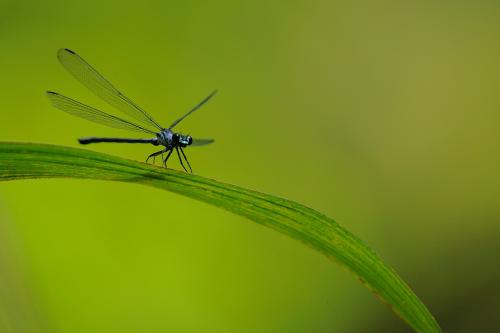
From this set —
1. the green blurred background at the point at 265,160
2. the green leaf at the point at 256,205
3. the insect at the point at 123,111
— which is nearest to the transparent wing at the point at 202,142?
the insect at the point at 123,111

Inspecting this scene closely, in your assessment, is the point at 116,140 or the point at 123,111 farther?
the point at 123,111

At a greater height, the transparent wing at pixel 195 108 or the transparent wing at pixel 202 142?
the transparent wing at pixel 195 108

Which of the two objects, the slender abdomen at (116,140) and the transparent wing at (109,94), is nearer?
the slender abdomen at (116,140)

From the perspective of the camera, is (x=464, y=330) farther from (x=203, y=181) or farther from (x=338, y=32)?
(x=203, y=181)

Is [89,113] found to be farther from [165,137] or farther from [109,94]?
[165,137]

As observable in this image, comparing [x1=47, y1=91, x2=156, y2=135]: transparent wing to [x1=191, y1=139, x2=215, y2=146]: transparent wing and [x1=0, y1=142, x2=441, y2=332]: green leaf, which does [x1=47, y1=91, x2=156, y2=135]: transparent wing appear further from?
[x1=0, y1=142, x2=441, y2=332]: green leaf

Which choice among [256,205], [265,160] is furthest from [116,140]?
[256,205]

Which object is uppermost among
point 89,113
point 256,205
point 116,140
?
point 89,113

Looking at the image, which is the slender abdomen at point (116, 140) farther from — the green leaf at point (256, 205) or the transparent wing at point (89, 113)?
the green leaf at point (256, 205)

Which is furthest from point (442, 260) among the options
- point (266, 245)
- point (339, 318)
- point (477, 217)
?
point (266, 245)
